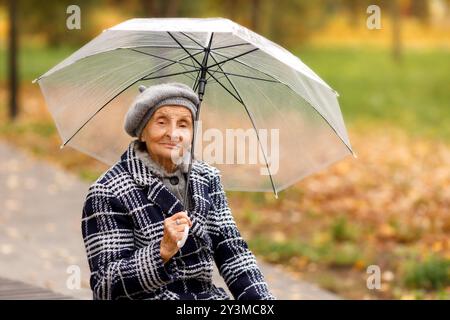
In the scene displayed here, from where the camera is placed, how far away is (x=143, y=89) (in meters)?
3.57

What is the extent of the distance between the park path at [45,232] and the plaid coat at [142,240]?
98.6 inches

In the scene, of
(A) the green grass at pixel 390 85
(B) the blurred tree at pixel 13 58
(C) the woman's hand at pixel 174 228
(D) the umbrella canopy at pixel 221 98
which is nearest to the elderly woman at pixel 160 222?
(C) the woman's hand at pixel 174 228

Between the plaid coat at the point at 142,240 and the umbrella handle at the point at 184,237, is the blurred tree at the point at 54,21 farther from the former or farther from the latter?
the umbrella handle at the point at 184,237

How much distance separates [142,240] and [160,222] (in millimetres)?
91

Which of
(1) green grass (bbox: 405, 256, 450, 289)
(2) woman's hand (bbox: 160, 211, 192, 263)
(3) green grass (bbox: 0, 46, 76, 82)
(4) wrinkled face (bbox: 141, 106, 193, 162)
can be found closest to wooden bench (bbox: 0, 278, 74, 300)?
(4) wrinkled face (bbox: 141, 106, 193, 162)

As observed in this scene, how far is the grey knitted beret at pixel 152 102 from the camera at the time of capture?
3.45 meters

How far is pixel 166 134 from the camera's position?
11.4ft

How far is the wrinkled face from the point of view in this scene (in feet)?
11.4

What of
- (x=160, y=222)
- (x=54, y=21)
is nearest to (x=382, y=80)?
(x=54, y=21)

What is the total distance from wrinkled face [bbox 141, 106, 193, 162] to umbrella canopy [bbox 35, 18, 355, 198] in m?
0.32

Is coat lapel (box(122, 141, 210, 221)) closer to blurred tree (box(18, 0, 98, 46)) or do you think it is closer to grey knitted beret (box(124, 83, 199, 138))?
grey knitted beret (box(124, 83, 199, 138))

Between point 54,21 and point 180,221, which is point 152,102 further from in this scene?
point 54,21
